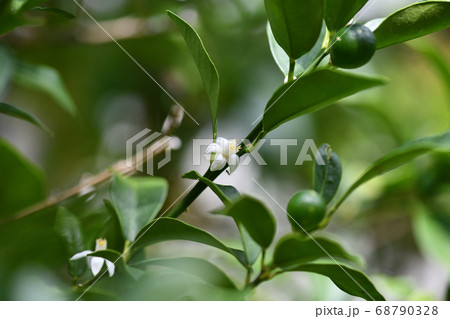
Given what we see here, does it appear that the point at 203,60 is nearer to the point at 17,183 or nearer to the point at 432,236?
the point at 17,183

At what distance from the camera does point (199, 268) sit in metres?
0.60

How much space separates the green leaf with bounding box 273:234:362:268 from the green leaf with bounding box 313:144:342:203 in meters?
0.09

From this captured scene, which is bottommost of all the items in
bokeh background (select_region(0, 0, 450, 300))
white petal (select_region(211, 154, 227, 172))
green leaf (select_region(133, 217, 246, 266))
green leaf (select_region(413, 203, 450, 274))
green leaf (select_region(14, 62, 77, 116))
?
green leaf (select_region(133, 217, 246, 266))

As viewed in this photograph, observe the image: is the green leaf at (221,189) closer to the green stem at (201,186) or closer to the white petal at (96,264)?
the green stem at (201,186)

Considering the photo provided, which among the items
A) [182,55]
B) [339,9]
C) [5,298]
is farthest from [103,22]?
[339,9]

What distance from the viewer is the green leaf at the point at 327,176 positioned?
584 millimetres

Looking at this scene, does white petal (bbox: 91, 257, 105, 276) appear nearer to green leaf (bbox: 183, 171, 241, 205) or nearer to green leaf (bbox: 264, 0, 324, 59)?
green leaf (bbox: 183, 171, 241, 205)

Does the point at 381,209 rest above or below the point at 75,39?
below

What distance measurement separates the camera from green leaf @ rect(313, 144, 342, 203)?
0.58m

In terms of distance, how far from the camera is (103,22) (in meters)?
1.29


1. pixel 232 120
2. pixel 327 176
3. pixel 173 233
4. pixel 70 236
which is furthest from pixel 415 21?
pixel 232 120

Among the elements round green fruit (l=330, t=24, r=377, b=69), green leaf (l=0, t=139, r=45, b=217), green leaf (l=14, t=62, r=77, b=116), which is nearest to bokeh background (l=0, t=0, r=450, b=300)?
green leaf (l=14, t=62, r=77, b=116)

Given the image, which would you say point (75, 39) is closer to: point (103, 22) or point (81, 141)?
point (103, 22)
